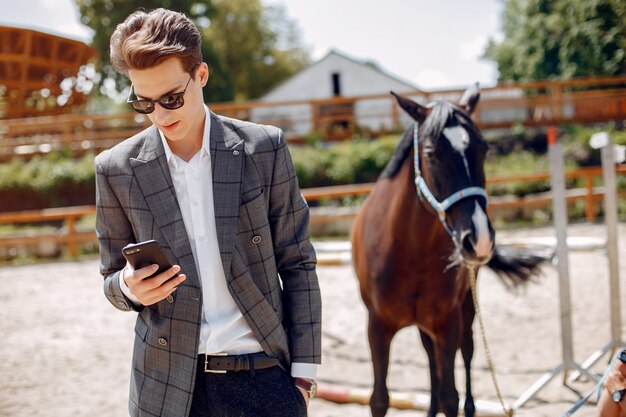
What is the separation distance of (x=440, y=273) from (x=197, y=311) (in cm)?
187

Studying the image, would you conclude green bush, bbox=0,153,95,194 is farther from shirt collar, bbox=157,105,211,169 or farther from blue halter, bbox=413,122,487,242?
shirt collar, bbox=157,105,211,169

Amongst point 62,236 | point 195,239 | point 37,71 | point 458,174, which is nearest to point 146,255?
point 195,239

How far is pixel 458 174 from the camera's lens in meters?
2.64

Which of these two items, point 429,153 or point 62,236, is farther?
point 62,236

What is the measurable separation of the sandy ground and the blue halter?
1.73m

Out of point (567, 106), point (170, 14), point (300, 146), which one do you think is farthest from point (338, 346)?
point (567, 106)

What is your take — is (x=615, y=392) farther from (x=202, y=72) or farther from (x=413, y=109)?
(x=202, y=72)

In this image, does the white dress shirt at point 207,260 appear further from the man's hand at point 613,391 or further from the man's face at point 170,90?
the man's hand at point 613,391

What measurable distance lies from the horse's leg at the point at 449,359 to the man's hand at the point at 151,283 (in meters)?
2.02

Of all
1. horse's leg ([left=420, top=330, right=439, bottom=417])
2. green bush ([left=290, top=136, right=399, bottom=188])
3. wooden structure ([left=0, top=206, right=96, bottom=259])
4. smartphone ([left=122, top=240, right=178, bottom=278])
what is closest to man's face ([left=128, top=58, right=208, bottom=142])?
smartphone ([left=122, top=240, right=178, bottom=278])

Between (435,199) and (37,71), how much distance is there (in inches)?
1065

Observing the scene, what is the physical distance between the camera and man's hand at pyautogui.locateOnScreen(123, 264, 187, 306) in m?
1.28

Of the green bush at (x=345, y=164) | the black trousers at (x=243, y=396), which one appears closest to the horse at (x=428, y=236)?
the black trousers at (x=243, y=396)

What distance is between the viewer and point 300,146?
1519cm
